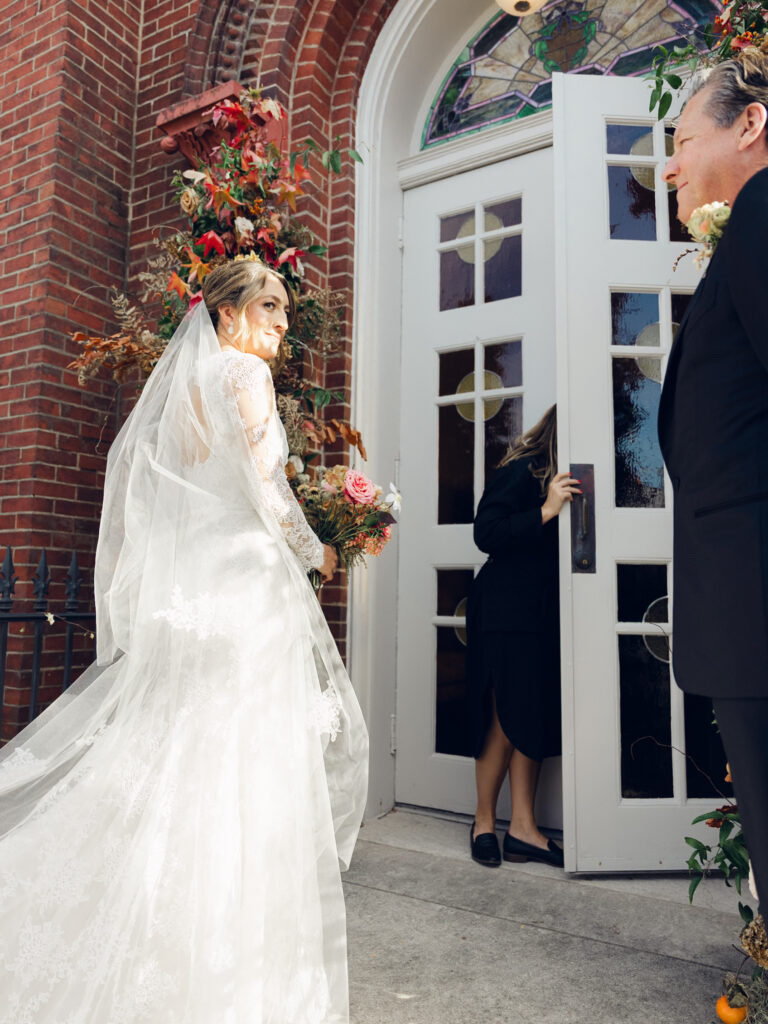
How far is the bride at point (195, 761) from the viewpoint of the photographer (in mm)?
1765

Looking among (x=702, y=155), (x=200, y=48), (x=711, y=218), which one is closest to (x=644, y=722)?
(x=711, y=218)

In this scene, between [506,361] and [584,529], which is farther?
[506,361]

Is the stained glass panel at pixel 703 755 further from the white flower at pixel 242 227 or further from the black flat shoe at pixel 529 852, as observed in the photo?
the white flower at pixel 242 227

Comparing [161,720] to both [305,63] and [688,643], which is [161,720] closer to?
[688,643]

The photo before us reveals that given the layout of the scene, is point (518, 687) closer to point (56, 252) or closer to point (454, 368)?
point (454, 368)

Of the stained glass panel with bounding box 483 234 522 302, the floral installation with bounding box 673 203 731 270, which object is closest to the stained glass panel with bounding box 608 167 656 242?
the stained glass panel with bounding box 483 234 522 302

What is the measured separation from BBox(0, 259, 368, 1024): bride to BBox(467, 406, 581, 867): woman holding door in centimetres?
108

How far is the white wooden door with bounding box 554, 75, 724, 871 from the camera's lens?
303 centimetres

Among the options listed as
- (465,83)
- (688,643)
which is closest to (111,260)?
(465,83)

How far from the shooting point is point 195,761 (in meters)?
2.02

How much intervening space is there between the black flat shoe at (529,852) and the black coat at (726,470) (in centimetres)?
203

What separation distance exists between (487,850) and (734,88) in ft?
9.39

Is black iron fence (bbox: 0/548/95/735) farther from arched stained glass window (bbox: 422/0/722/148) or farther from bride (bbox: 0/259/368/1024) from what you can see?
arched stained glass window (bbox: 422/0/722/148)

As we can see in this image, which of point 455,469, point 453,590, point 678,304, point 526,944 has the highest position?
point 678,304
